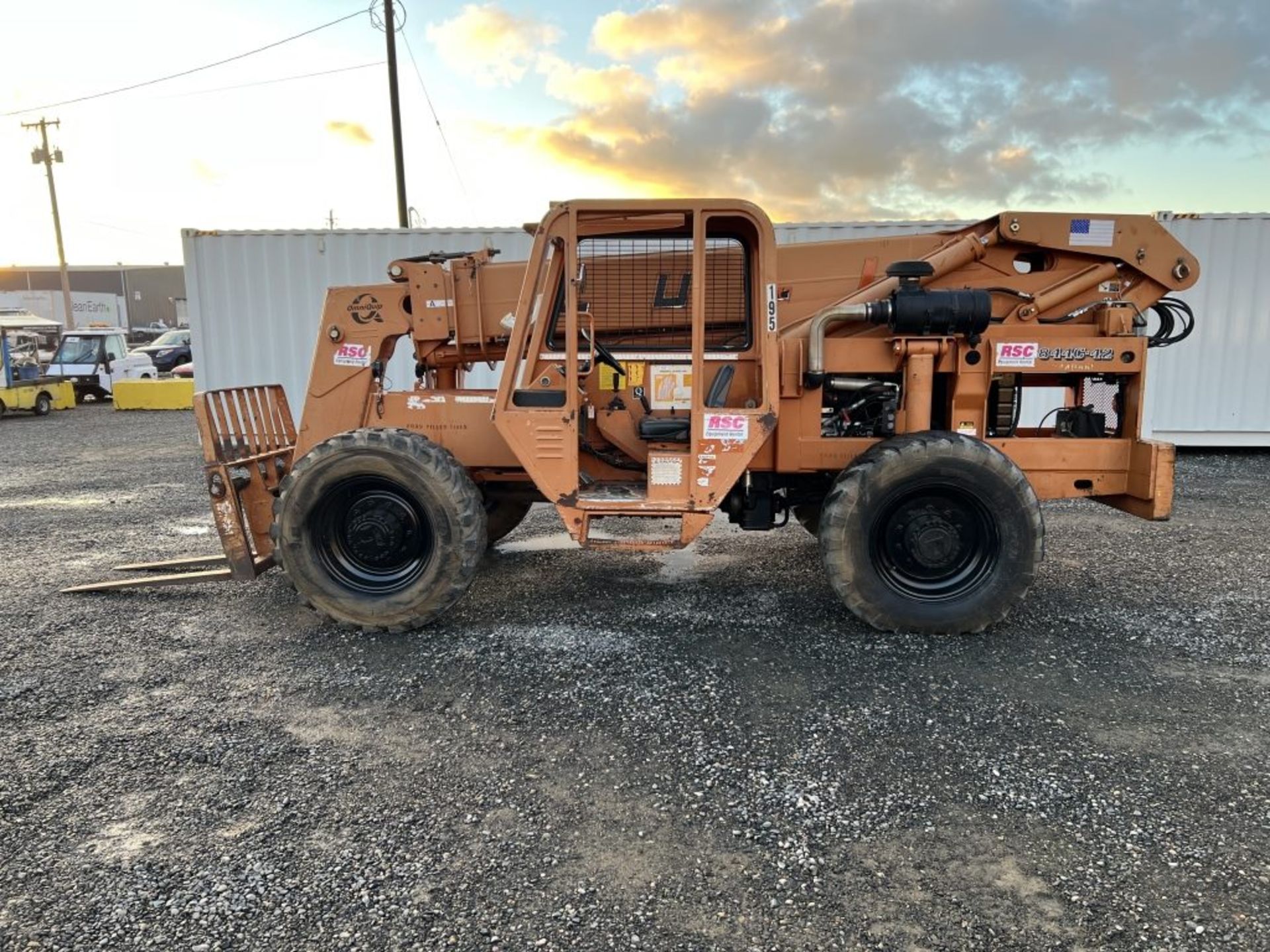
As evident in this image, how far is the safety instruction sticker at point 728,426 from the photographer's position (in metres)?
4.48

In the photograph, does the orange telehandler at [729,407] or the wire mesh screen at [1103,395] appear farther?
the wire mesh screen at [1103,395]

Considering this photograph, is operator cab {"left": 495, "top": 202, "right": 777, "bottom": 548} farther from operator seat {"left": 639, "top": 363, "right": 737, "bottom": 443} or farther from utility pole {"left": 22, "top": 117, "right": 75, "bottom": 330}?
utility pole {"left": 22, "top": 117, "right": 75, "bottom": 330}

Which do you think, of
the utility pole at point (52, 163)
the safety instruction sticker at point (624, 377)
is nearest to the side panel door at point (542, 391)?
the safety instruction sticker at point (624, 377)

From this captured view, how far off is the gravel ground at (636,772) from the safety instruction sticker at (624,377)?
1.42 m

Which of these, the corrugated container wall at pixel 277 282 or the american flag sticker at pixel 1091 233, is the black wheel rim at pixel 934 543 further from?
the corrugated container wall at pixel 277 282

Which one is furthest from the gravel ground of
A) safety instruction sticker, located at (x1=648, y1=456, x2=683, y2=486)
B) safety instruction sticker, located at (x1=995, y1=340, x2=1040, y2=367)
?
safety instruction sticker, located at (x1=995, y1=340, x2=1040, y2=367)

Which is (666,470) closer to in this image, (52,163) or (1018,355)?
(1018,355)

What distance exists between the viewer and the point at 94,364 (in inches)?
867

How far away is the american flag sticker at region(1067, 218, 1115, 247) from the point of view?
488 centimetres

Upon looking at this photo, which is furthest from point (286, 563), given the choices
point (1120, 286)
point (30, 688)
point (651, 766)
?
point (1120, 286)

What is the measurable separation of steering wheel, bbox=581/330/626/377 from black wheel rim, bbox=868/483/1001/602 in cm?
170

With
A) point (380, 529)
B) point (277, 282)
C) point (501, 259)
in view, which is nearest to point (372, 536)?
point (380, 529)

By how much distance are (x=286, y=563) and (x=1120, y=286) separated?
534 centimetres

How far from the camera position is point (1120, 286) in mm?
5008
